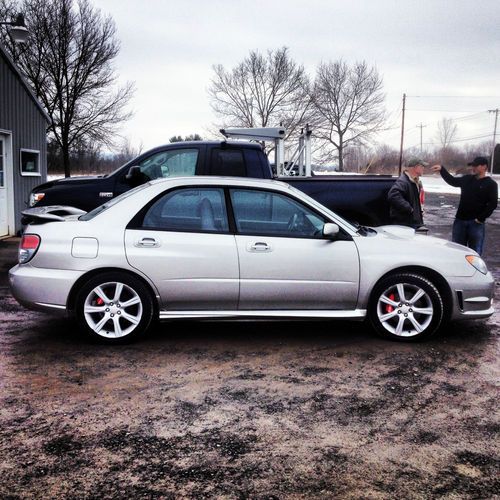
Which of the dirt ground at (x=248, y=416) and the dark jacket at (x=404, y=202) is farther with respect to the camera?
the dark jacket at (x=404, y=202)

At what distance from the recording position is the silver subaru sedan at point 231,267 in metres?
5.20

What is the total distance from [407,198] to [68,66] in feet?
91.5

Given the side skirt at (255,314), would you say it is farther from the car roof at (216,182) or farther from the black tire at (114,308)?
the car roof at (216,182)

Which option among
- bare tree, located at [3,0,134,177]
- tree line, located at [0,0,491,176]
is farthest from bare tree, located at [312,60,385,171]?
bare tree, located at [3,0,134,177]

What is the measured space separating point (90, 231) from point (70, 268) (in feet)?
1.24

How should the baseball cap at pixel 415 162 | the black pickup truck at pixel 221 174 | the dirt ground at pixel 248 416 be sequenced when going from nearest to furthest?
the dirt ground at pixel 248 416 → the baseball cap at pixel 415 162 → the black pickup truck at pixel 221 174

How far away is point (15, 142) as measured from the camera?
1427 centimetres

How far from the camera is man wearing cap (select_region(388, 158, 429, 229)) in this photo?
7363mm

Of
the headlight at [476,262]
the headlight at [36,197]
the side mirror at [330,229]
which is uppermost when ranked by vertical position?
the headlight at [36,197]

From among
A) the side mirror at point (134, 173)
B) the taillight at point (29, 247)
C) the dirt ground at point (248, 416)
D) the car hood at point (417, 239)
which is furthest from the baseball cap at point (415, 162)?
the taillight at point (29, 247)

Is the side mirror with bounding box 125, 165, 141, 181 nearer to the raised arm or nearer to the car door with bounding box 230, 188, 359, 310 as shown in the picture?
the car door with bounding box 230, 188, 359, 310

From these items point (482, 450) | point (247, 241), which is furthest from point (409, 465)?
point (247, 241)

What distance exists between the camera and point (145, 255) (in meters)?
5.21

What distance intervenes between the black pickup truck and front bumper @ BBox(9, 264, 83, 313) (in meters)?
3.50
